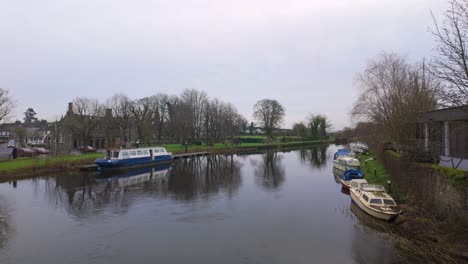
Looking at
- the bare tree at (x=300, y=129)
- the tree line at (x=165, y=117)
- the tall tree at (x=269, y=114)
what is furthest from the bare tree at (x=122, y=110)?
the bare tree at (x=300, y=129)

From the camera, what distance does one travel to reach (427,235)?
13.3m

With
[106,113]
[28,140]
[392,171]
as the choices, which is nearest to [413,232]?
[392,171]

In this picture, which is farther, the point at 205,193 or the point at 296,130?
the point at 296,130

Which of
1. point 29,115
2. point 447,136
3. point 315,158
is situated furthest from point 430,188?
point 29,115

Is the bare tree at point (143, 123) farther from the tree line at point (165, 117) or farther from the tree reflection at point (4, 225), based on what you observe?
the tree reflection at point (4, 225)

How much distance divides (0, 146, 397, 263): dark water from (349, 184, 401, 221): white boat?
0.78 meters

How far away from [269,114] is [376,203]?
78.8 m

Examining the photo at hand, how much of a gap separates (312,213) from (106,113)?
47.1m

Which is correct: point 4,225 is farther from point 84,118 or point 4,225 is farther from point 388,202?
point 84,118

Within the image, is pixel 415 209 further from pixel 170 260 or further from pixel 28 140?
pixel 28 140

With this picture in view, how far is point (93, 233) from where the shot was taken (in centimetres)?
1562

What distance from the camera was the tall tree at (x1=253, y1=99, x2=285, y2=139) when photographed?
95.7 m

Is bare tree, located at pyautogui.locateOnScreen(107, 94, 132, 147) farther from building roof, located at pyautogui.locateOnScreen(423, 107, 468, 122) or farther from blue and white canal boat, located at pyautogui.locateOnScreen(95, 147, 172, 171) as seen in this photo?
building roof, located at pyautogui.locateOnScreen(423, 107, 468, 122)

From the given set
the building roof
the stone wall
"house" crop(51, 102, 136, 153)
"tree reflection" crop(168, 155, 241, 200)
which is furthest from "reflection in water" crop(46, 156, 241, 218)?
the building roof
